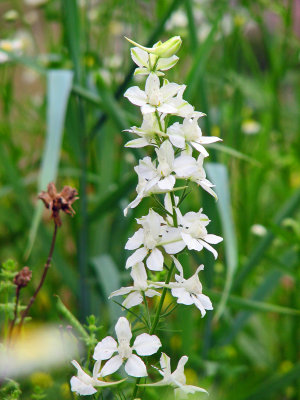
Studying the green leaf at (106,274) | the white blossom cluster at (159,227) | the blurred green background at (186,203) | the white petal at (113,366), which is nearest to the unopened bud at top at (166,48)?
the white blossom cluster at (159,227)

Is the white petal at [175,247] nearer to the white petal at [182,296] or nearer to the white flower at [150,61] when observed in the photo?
the white petal at [182,296]

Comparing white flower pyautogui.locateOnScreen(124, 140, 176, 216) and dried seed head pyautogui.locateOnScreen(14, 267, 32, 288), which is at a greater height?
white flower pyautogui.locateOnScreen(124, 140, 176, 216)

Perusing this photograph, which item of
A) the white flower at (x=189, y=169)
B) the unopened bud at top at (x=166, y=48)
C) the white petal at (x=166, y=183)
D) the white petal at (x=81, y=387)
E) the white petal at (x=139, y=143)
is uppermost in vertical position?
the unopened bud at top at (x=166, y=48)

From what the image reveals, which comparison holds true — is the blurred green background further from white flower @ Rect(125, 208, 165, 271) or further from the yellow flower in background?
white flower @ Rect(125, 208, 165, 271)

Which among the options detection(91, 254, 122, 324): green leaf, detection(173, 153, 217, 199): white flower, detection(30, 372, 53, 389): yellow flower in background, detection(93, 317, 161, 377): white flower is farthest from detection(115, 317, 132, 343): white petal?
detection(91, 254, 122, 324): green leaf

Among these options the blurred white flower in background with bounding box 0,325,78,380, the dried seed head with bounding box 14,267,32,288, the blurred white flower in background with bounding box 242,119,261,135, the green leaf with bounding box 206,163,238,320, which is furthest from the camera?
the blurred white flower in background with bounding box 242,119,261,135

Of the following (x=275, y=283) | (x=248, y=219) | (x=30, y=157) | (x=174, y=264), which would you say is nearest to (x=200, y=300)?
(x=174, y=264)

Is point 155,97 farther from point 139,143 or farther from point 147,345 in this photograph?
point 147,345

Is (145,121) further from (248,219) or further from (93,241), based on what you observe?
(248,219)
